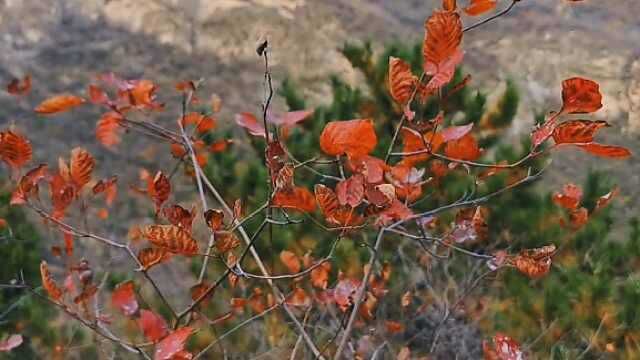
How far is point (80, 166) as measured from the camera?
1.66 meters

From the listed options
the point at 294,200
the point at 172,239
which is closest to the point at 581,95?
the point at 294,200

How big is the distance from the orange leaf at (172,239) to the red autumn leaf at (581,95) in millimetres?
538

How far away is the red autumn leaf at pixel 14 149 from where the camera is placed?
1506 millimetres

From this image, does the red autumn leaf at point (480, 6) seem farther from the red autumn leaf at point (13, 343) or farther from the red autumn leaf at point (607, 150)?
the red autumn leaf at point (13, 343)

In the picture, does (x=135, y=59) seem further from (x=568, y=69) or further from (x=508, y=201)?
(x=508, y=201)

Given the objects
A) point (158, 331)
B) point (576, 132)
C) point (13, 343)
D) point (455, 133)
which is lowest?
point (13, 343)

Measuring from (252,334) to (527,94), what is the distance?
9.53 ft

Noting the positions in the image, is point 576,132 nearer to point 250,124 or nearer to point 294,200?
point 294,200

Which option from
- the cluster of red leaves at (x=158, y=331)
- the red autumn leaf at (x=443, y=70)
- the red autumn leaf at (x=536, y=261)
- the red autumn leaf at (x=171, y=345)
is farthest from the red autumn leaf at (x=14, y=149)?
the red autumn leaf at (x=536, y=261)

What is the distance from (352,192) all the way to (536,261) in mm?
329

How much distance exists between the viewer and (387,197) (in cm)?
122

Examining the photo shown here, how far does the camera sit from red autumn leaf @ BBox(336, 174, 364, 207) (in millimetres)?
1222

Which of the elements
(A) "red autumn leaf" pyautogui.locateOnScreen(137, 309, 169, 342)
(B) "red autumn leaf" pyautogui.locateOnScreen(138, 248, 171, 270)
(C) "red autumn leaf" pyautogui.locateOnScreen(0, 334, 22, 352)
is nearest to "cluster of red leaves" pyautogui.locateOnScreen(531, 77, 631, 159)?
(B) "red autumn leaf" pyautogui.locateOnScreen(138, 248, 171, 270)

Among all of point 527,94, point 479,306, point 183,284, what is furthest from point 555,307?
point 527,94
